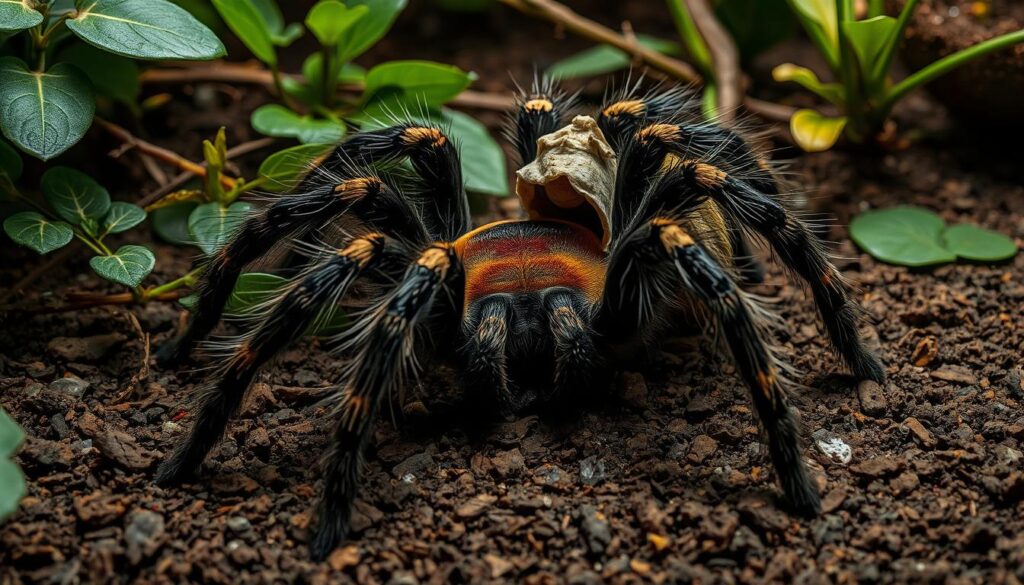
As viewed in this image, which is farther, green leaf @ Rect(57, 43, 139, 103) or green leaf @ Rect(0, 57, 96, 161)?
green leaf @ Rect(57, 43, 139, 103)

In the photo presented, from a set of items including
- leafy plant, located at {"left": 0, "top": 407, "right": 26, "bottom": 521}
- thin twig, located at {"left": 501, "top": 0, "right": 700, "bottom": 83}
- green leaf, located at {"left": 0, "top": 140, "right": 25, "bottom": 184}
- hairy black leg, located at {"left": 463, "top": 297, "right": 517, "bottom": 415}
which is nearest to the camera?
leafy plant, located at {"left": 0, "top": 407, "right": 26, "bottom": 521}

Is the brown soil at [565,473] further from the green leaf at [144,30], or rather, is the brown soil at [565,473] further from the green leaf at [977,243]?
the green leaf at [144,30]

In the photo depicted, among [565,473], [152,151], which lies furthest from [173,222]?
[565,473]

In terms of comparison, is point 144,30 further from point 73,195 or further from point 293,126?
point 293,126

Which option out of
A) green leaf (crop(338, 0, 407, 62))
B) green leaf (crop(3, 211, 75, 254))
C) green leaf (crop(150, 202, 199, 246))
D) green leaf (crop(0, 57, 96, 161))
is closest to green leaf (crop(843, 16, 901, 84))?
green leaf (crop(338, 0, 407, 62))

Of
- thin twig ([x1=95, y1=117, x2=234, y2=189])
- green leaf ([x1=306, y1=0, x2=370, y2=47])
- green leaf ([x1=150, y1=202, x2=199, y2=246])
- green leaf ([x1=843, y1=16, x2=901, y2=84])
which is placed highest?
green leaf ([x1=843, y1=16, x2=901, y2=84])

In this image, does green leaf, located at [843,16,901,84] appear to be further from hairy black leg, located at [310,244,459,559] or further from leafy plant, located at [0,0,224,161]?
leafy plant, located at [0,0,224,161]

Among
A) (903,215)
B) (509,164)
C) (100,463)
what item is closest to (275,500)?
(100,463)

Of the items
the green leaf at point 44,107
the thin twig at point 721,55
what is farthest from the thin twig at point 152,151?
the thin twig at point 721,55
